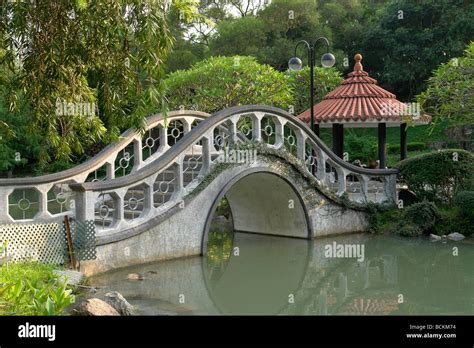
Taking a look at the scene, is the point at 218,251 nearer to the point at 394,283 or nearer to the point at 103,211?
the point at 103,211

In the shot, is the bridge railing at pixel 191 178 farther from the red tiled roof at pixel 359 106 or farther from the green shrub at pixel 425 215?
the red tiled roof at pixel 359 106

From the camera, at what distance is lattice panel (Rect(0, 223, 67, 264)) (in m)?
8.99

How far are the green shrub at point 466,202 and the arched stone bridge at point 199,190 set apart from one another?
1.67 meters

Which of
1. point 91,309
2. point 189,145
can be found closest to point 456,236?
point 189,145

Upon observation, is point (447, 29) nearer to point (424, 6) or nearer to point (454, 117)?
point (424, 6)

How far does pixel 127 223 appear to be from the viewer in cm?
1043

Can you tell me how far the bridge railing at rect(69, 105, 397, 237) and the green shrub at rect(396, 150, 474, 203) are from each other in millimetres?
403

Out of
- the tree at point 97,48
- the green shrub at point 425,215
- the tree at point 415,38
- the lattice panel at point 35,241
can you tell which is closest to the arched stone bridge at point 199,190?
the lattice panel at point 35,241

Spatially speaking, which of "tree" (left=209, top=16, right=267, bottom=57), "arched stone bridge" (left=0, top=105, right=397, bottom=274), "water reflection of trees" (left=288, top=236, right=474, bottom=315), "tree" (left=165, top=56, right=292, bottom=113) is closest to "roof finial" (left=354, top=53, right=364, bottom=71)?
"tree" (left=165, top=56, right=292, bottom=113)

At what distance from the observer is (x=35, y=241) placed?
9.20 m

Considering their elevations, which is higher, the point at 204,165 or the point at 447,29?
the point at 447,29

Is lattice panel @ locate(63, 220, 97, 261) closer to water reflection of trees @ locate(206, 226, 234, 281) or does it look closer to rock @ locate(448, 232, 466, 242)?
water reflection of trees @ locate(206, 226, 234, 281)
